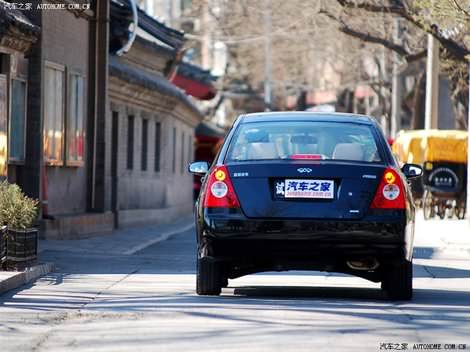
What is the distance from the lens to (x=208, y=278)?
40.6 ft

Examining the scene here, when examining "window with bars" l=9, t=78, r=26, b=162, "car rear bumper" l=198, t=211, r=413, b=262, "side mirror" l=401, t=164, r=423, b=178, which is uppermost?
"window with bars" l=9, t=78, r=26, b=162

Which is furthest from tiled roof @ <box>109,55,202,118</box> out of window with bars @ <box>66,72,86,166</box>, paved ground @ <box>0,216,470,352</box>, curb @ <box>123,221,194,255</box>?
paved ground @ <box>0,216,470,352</box>

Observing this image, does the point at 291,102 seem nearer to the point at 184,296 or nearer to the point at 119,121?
the point at 119,121

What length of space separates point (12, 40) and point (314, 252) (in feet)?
31.8

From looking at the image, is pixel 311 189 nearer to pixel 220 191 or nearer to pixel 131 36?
pixel 220 191

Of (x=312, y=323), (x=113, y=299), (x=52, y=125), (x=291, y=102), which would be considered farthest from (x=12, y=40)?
(x=291, y=102)

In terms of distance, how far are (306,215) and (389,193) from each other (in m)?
0.72

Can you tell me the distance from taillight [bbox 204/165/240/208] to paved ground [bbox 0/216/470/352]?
0.78 meters

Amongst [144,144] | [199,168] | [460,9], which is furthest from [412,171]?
[144,144]

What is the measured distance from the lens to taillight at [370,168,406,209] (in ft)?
39.3

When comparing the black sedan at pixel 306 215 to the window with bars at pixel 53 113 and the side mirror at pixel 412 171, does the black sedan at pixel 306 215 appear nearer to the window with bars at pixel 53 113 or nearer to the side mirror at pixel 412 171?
the side mirror at pixel 412 171

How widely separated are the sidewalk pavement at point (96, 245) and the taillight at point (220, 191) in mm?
2177

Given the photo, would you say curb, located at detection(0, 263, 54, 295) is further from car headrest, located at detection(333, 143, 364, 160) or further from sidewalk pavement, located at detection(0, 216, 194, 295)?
car headrest, located at detection(333, 143, 364, 160)

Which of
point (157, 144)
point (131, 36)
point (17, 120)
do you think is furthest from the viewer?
point (157, 144)
